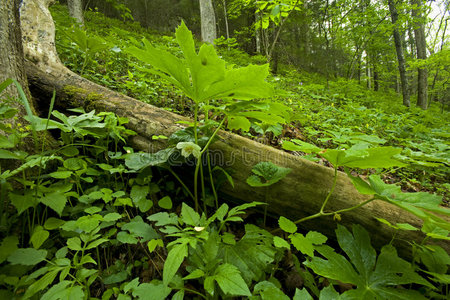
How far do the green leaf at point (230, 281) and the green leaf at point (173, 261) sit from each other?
191 millimetres

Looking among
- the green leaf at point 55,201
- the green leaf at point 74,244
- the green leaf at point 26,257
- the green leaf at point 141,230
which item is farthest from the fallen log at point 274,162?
the green leaf at point 26,257

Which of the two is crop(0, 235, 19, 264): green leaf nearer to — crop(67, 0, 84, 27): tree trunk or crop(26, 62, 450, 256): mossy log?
crop(26, 62, 450, 256): mossy log

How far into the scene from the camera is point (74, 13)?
19.5 feet

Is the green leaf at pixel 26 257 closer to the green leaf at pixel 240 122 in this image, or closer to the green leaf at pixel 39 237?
the green leaf at pixel 39 237

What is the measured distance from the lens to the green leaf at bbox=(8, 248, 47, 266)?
90 cm

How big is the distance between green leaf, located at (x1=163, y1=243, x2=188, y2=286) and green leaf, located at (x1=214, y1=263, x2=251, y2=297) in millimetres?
191

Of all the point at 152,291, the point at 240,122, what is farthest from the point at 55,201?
the point at 240,122

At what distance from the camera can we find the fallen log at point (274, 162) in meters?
1.40

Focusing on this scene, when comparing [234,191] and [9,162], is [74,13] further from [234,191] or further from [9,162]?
[234,191]

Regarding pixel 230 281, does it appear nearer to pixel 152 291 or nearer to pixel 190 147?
pixel 152 291

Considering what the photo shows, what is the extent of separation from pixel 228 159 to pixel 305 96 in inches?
184

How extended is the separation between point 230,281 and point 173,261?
262 millimetres

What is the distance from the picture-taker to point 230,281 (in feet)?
2.88

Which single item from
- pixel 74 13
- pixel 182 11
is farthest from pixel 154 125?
pixel 182 11
